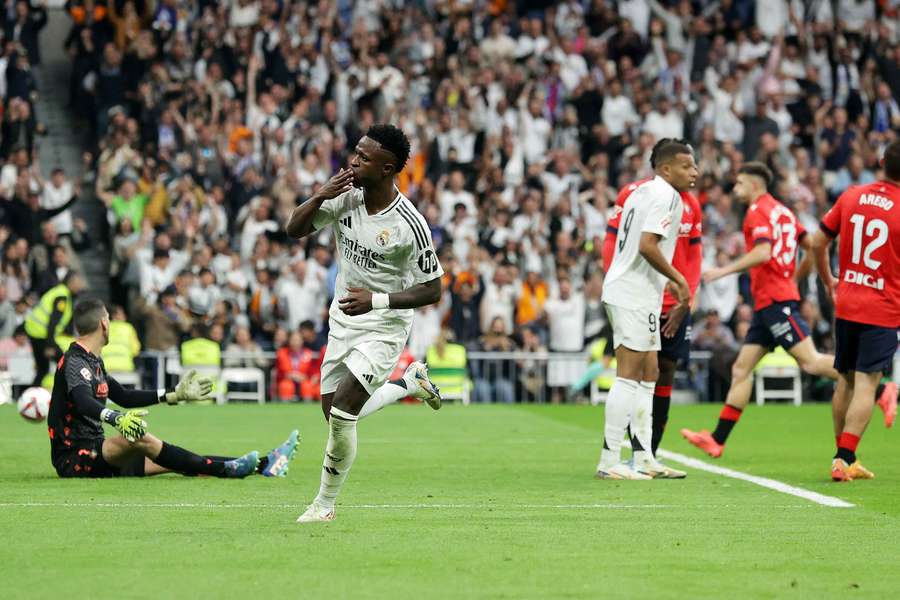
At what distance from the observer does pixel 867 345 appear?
11156 mm

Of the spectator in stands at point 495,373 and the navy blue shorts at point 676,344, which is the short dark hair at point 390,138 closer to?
the navy blue shorts at point 676,344

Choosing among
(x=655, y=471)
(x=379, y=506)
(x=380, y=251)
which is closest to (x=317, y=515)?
(x=379, y=506)

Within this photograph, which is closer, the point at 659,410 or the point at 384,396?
the point at 384,396

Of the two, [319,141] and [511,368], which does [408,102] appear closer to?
[319,141]

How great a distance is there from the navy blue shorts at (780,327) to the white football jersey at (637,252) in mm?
2100

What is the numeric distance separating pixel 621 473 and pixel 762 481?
1040mm

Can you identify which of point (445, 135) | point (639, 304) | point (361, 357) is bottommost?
point (361, 357)

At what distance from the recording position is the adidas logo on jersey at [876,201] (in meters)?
11.1

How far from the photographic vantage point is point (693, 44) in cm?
2914

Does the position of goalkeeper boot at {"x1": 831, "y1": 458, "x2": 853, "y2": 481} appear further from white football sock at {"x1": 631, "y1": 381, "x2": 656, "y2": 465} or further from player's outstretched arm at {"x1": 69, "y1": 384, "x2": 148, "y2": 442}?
player's outstretched arm at {"x1": 69, "y1": 384, "x2": 148, "y2": 442}

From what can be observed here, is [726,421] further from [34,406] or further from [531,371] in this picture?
[531,371]

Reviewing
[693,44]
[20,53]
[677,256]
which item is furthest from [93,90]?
[677,256]

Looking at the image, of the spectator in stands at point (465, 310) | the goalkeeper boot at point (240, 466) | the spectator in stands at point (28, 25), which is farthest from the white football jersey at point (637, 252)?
the spectator in stands at point (28, 25)

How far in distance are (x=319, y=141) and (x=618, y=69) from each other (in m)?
6.43
